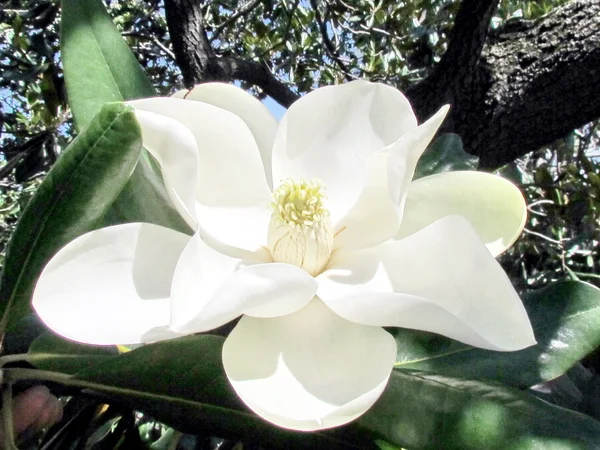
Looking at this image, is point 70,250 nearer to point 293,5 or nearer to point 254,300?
point 254,300

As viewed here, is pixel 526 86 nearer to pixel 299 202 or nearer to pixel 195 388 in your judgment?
pixel 299 202

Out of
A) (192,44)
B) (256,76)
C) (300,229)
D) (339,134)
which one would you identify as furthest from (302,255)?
(256,76)

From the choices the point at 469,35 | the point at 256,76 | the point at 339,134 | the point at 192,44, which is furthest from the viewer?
the point at 256,76

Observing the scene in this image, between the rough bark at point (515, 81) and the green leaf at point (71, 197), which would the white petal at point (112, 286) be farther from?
the rough bark at point (515, 81)

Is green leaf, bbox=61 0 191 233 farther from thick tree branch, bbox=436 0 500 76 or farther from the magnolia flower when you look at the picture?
Result: thick tree branch, bbox=436 0 500 76

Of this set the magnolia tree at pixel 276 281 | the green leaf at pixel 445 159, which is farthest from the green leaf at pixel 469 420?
the green leaf at pixel 445 159
